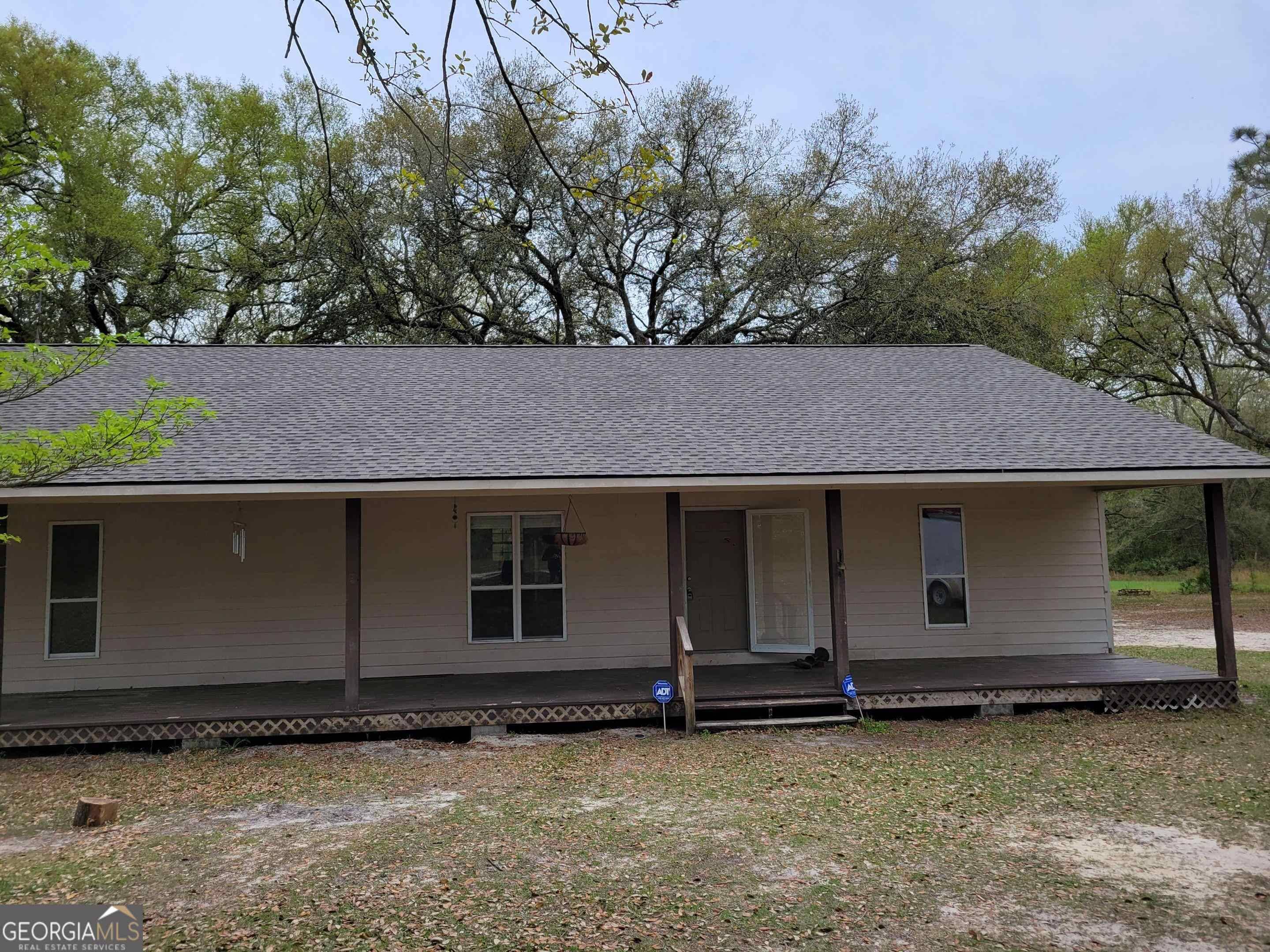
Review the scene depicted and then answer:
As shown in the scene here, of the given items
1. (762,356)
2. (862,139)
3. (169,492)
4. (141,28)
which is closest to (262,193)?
(862,139)

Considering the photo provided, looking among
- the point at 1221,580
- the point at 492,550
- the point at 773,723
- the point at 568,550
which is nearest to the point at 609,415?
the point at 568,550

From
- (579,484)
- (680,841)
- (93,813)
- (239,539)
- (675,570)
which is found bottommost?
(680,841)

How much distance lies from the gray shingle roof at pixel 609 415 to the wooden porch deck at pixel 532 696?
2335 mm

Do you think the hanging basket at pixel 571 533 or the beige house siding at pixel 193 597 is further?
the hanging basket at pixel 571 533

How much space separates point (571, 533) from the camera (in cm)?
1109

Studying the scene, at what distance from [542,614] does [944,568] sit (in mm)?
5159

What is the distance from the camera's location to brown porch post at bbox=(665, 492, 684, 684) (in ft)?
31.9

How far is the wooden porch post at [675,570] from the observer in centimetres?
971

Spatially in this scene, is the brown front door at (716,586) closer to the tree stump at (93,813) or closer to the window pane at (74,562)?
the tree stump at (93,813)

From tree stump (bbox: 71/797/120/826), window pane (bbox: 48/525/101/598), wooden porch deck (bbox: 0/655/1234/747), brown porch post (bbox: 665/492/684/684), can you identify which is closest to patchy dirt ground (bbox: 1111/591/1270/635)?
wooden porch deck (bbox: 0/655/1234/747)

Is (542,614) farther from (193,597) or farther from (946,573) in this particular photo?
(946,573)

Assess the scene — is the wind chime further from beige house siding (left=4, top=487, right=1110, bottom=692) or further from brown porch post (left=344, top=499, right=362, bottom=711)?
brown porch post (left=344, top=499, right=362, bottom=711)

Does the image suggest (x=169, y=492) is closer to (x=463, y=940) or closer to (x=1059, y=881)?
(x=463, y=940)

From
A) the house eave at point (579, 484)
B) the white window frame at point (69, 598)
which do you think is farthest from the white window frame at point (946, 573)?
the white window frame at point (69, 598)
